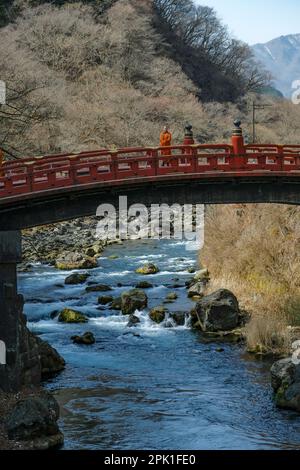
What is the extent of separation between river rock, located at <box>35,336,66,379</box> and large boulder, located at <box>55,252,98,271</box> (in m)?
20.2

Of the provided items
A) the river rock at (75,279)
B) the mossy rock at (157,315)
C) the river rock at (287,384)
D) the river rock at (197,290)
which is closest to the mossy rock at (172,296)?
the river rock at (197,290)

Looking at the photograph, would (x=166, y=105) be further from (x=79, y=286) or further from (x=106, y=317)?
(x=106, y=317)


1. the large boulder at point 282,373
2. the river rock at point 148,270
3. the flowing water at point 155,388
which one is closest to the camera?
the flowing water at point 155,388

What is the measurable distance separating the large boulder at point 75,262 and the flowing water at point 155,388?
28.7ft

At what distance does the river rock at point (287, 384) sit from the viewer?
79.5 ft

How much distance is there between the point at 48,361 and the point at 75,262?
72.8 feet

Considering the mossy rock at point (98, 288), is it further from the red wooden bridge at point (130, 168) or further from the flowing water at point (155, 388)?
the red wooden bridge at point (130, 168)

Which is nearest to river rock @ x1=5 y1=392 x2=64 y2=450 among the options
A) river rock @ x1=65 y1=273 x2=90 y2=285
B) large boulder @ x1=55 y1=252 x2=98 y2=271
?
river rock @ x1=65 y1=273 x2=90 y2=285

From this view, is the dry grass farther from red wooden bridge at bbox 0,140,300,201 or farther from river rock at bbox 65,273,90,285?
river rock at bbox 65,273,90,285

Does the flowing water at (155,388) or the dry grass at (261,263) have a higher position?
the dry grass at (261,263)

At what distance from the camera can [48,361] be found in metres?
28.7

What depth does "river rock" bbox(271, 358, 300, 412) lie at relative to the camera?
24.2 metres

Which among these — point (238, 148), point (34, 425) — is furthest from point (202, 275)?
point (34, 425)

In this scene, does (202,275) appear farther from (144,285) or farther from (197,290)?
(144,285)
